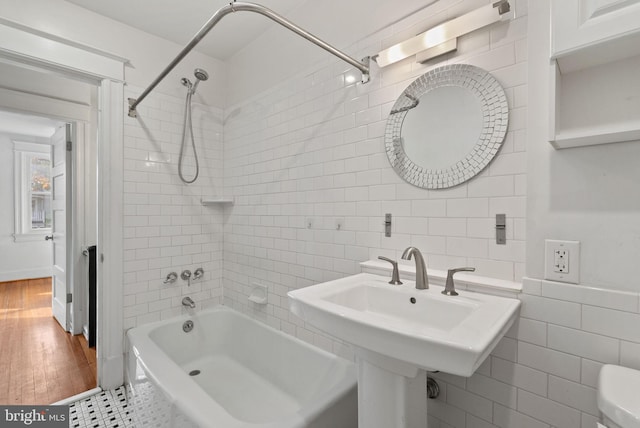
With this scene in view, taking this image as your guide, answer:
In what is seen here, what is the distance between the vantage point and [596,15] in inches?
31.5

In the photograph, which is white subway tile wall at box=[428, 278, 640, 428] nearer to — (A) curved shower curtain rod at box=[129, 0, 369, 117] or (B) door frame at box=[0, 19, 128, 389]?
(A) curved shower curtain rod at box=[129, 0, 369, 117]

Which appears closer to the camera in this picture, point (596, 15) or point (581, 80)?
point (596, 15)

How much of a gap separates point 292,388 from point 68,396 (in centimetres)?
155

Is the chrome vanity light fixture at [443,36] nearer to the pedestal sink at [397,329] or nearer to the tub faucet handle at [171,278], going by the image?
the pedestal sink at [397,329]

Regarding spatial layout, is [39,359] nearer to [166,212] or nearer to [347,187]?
[166,212]

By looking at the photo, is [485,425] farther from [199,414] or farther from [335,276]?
[199,414]

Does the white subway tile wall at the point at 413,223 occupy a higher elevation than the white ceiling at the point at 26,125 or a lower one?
lower

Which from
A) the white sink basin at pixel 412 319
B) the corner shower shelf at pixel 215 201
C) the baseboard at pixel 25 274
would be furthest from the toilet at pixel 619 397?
the baseboard at pixel 25 274

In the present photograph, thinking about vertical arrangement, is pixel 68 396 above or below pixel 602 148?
below

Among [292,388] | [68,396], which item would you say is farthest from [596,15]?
[68,396]

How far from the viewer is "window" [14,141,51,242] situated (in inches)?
194

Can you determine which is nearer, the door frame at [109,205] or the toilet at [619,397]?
the toilet at [619,397]

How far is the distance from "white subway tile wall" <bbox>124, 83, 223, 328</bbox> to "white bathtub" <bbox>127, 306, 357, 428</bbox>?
21 centimetres

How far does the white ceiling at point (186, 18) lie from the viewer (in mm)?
1915
